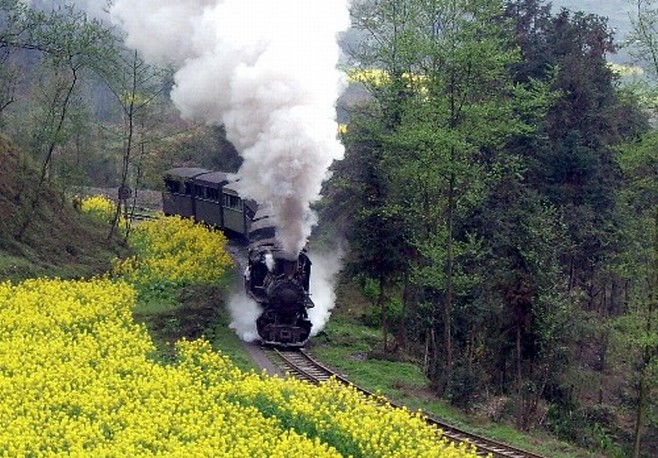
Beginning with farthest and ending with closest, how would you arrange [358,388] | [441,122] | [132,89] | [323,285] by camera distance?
[132,89]
[323,285]
[441,122]
[358,388]

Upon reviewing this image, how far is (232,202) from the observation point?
3912cm

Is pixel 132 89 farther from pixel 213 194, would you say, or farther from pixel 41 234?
pixel 41 234

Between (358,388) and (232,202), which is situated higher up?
(232,202)

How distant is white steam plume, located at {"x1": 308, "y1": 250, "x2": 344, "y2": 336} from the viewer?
2866cm

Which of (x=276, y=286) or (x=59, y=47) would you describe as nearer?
(x=276, y=286)

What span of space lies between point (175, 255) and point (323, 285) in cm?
840

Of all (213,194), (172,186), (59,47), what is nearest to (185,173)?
(172,186)

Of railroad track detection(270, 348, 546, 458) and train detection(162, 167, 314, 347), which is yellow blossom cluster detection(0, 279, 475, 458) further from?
train detection(162, 167, 314, 347)

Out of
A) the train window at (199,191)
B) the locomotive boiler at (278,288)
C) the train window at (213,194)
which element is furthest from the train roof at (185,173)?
the locomotive boiler at (278,288)

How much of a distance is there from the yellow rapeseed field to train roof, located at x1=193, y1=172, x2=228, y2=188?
17134 mm

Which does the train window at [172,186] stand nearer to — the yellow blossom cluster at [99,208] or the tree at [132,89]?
the yellow blossom cluster at [99,208]

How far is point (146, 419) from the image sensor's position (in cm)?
1636

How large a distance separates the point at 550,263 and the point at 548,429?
527cm

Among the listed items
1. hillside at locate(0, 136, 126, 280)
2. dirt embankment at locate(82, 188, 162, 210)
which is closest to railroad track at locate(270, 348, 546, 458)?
hillside at locate(0, 136, 126, 280)
